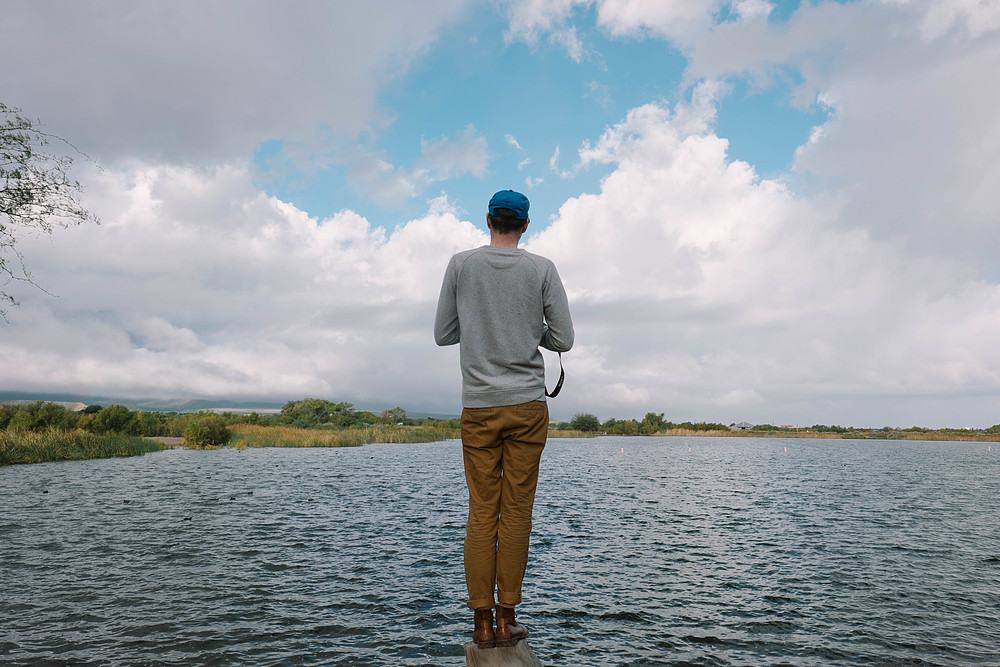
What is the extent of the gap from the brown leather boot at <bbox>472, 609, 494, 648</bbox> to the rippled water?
8.90 ft

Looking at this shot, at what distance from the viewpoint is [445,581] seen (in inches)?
389

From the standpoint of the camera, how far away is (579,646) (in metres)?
7.10

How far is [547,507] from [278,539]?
388 inches

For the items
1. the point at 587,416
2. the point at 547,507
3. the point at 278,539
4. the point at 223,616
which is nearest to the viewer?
the point at 223,616

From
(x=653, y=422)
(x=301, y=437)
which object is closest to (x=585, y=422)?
(x=653, y=422)

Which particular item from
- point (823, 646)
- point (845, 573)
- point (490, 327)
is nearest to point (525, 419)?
point (490, 327)

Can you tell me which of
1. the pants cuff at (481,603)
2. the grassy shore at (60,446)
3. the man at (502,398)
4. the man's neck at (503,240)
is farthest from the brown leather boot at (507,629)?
the grassy shore at (60,446)

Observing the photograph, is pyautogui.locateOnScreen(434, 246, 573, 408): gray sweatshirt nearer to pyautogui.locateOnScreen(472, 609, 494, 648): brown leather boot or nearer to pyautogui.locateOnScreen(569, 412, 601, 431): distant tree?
pyautogui.locateOnScreen(472, 609, 494, 648): brown leather boot

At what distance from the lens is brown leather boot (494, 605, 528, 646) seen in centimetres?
404

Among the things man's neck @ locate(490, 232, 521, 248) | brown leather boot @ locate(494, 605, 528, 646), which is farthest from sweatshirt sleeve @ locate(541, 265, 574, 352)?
brown leather boot @ locate(494, 605, 528, 646)

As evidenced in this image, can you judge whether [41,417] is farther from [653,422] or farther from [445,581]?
[653,422]

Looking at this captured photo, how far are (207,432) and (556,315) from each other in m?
58.9

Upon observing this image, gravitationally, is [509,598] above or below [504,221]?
below

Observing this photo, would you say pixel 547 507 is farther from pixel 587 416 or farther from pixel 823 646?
pixel 587 416
